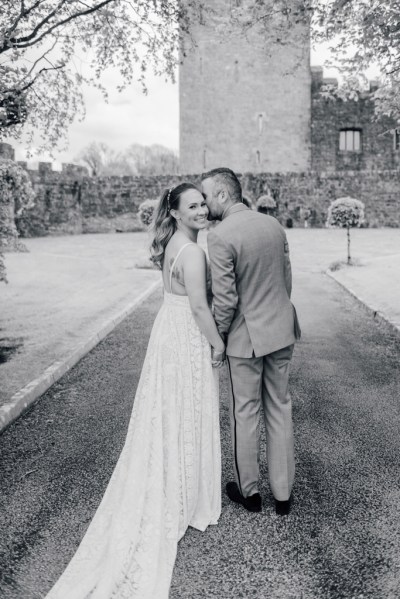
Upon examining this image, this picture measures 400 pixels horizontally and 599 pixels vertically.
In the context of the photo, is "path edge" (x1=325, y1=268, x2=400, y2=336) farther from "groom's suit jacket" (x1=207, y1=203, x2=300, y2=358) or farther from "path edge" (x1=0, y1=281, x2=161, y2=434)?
"groom's suit jacket" (x1=207, y1=203, x2=300, y2=358)

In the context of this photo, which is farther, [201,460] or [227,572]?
[201,460]

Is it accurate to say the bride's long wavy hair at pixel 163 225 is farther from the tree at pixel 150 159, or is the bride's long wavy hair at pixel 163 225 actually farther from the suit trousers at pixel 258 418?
the tree at pixel 150 159

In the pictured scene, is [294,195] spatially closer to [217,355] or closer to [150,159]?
[217,355]

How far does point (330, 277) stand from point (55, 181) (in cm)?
1838

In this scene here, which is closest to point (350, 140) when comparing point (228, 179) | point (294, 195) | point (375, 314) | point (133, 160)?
point (294, 195)

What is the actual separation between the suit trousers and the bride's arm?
0.99 feet

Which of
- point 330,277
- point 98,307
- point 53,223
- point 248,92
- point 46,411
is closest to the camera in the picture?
point 46,411

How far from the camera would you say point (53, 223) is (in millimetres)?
29203

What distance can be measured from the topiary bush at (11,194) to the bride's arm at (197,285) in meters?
4.06

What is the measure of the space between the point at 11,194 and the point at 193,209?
434cm

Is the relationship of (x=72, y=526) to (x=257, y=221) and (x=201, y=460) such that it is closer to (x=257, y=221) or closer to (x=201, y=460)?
(x=201, y=460)

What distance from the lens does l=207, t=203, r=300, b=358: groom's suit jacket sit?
326 cm

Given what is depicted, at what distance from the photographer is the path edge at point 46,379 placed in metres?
5.18

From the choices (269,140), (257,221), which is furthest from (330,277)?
(269,140)
